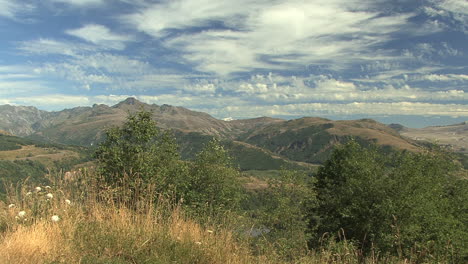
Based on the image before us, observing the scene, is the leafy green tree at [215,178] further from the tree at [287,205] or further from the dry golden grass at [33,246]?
the dry golden grass at [33,246]

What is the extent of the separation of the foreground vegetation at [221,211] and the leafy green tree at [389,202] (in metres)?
0.13

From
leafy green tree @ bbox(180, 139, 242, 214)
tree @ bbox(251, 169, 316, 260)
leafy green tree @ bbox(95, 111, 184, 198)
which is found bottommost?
tree @ bbox(251, 169, 316, 260)

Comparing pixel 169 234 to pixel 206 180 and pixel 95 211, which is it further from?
pixel 206 180

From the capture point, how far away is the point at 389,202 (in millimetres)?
27875

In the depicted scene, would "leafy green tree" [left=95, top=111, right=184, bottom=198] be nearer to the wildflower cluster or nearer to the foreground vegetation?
the foreground vegetation

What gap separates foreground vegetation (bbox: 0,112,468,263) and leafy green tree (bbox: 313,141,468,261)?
0.13 m

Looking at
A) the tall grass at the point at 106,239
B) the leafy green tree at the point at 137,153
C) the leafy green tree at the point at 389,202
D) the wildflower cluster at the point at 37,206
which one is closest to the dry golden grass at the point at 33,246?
the tall grass at the point at 106,239

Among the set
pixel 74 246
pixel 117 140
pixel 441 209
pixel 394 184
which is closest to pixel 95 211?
pixel 74 246

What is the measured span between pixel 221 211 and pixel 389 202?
21364 mm

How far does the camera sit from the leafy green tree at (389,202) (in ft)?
88.7

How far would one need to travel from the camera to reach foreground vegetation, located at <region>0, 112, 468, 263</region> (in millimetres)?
7070

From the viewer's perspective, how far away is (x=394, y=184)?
103 feet

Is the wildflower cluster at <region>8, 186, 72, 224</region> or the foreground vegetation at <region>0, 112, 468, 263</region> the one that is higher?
the wildflower cluster at <region>8, 186, 72, 224</region>

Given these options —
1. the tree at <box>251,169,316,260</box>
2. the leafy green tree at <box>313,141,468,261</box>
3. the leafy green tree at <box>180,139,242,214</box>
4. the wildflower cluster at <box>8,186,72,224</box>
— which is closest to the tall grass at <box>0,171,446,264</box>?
the wildflower cluster at <box>8,186,72,224</box>
